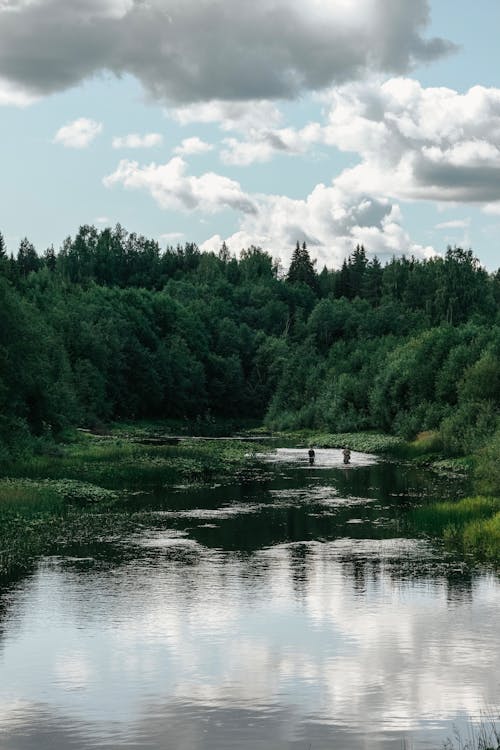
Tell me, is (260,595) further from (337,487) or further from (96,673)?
(337,487)

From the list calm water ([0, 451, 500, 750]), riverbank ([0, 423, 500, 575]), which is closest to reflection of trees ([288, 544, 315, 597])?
calm water ([0, 451, 500, 750])

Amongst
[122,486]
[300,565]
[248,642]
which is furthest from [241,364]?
[248,642]

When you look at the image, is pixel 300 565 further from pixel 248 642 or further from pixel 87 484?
pixel 87 484

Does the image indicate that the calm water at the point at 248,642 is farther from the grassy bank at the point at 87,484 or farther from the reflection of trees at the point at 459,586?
the grassy bank at the point at 87,484

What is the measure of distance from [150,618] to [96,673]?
Result: 5.31 m

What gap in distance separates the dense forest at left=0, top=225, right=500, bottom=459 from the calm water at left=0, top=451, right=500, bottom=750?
90.4ft

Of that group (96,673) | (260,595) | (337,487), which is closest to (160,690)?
(96,673)

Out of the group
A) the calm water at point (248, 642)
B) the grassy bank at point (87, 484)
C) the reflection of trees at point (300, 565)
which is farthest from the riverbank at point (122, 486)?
the reflection of trees at point (300, 565)

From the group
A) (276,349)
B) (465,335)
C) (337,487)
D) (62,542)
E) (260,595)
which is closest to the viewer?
(260,595)

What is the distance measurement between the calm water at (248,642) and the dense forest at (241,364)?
27.5 m

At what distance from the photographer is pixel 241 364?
19012 centimetres

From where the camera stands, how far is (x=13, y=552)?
3816 centimetres

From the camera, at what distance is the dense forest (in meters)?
75.3

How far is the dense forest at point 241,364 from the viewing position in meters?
75.3
